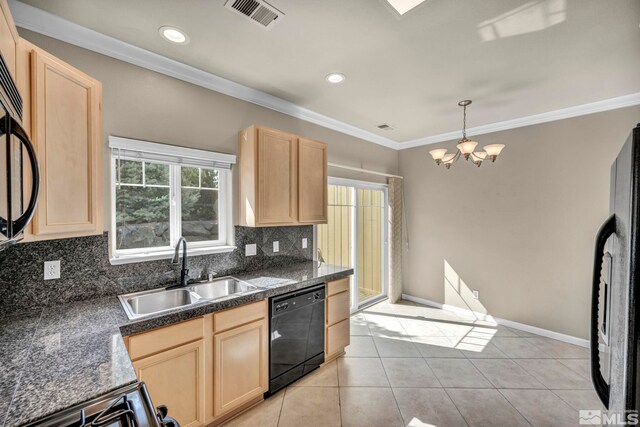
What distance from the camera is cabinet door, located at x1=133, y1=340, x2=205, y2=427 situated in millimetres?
1579

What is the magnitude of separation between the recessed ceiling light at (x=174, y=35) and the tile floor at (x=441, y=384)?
2827 millimetres

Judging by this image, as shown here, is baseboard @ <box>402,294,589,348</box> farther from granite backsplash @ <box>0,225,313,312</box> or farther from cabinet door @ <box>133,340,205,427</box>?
cabinet door @ <box>133,340,205,427</box>

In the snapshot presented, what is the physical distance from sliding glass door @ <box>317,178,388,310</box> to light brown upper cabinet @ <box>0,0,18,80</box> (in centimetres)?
287

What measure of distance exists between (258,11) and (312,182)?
5.28 feet

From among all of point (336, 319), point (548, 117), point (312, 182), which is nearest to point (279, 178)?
point (312, 182)

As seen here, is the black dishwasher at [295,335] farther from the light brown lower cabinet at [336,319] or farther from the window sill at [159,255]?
the window sill at [159,255]

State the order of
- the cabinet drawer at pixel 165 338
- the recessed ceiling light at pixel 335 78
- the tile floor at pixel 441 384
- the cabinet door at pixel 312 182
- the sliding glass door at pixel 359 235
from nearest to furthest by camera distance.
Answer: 1. the cabinet drawer at pixel 165 338
2. the tile floor at pixel 441 384
3. the recessed ceiling light at pixel 335 78
4. the cabinet door at pixel 312 182
5. the sliding glass door at pixel 359 235

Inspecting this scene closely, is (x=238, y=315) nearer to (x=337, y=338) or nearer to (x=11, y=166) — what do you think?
(x=337, y=338)

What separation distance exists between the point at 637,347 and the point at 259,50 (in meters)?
2.47

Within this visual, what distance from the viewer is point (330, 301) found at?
8.86 ft

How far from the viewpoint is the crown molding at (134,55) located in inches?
65.6

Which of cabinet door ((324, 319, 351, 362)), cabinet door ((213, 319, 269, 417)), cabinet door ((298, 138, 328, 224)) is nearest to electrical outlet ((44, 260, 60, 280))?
cabinet door ((213, 319, 269, 417))

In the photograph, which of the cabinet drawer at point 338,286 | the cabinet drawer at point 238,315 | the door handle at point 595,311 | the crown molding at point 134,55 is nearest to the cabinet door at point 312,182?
the crown molding at point 134,55

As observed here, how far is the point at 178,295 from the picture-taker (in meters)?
2.15
